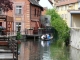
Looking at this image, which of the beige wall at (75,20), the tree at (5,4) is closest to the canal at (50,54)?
the tree at (5,4)

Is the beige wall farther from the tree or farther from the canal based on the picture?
the tree

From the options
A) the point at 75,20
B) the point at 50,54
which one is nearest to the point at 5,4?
the point at 50,54

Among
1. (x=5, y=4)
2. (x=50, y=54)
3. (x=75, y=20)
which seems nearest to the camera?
(x=50, y=54)

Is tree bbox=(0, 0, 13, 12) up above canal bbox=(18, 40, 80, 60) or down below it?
above

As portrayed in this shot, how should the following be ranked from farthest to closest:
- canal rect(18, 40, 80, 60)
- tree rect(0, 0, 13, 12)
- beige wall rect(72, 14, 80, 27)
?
1. beige wall rect(72, 14, 80, 27)
2. tree rect(0, 0, 13, 12)
3. canal rect(18, 40, 80, 60)

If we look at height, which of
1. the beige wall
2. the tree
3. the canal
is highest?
the tree

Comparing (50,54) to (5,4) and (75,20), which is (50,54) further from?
(75,20)

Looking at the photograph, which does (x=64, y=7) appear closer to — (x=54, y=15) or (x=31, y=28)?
(x=54, y=15)

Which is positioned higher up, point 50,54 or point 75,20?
point 75,20

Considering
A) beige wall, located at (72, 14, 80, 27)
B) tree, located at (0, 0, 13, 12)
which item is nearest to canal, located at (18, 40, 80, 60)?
tree, located at (0, 0, 13, 12)

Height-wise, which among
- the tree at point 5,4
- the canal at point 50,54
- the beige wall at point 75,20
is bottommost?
the canal at point 50,54

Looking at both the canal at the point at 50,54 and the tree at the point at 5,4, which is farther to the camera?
the tree at the point at 5,4

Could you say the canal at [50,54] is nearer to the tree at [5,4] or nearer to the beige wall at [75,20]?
the tree at [5,4]

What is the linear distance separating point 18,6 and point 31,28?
4.86m
